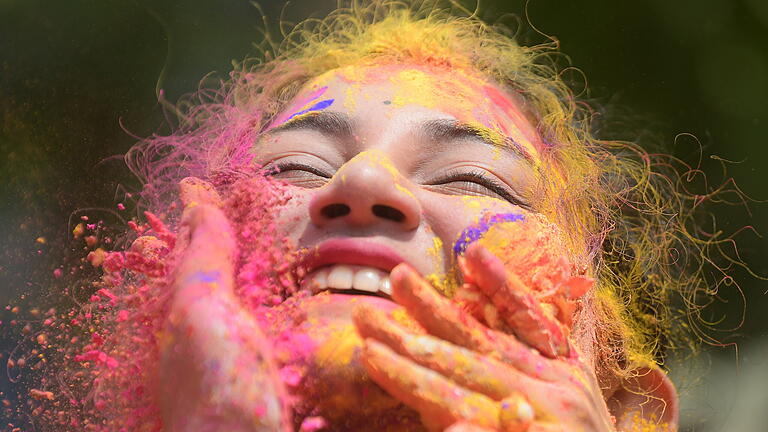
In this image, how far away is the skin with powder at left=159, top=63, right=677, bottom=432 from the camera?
954 mm

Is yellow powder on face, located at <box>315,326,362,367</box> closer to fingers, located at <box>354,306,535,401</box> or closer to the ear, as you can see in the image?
fingers, located at <box>354,306,535,401</box>

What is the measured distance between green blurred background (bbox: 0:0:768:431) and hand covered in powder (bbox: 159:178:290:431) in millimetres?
1222

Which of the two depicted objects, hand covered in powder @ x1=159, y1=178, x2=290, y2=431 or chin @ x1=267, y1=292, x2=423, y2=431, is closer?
hand covered in powder @ x1=159, y1=178, x2=290, y2=431

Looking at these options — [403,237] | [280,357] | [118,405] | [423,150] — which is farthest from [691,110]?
[118,405]

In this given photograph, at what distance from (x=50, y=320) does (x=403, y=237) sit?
3.88 feet

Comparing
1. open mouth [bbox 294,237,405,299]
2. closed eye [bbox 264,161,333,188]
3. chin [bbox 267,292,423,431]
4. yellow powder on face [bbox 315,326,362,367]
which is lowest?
chin [bbox 267,292,423,431]

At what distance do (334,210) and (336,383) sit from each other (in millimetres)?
407

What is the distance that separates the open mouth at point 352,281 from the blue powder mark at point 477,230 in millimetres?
167

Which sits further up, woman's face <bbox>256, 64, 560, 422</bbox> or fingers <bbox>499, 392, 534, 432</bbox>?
woman's face <bbox>256, 64, 560, 422</bbox>

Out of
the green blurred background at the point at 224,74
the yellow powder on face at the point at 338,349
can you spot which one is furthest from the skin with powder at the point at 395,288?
the green blurred background at the point at 224,74

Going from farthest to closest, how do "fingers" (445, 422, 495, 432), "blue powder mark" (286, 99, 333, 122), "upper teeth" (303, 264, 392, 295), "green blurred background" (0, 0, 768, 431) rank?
"green blurred background" (0, 0, 768, 431) < "blue powder mark" (286, 99, 333, 122) < "upper teeth" (303, 264, 392, 295) < "fingers" (445, 422, 495, 432)

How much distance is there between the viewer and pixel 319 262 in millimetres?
1294

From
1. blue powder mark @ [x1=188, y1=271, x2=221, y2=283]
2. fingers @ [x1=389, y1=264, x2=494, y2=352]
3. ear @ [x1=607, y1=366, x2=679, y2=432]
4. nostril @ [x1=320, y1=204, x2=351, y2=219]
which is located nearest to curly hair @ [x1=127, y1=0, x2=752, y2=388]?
ear @ [x1=607, y1=366, x2=679, y2=432]

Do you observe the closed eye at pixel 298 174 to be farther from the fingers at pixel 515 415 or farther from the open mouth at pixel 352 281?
the fingers at pixel 515 415
